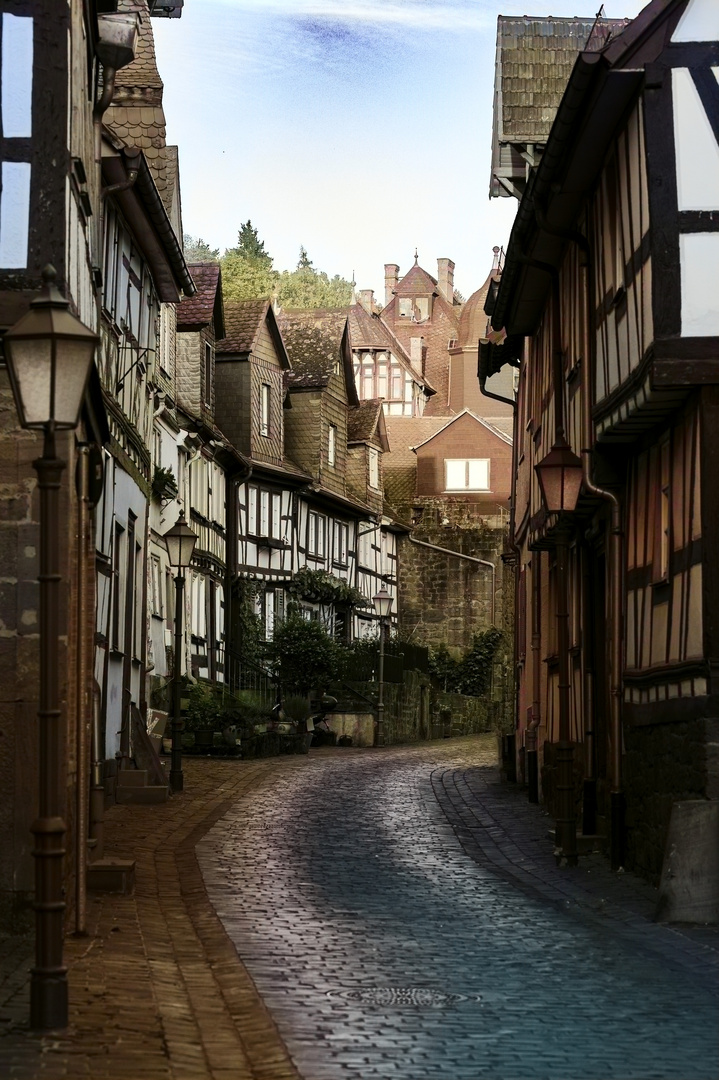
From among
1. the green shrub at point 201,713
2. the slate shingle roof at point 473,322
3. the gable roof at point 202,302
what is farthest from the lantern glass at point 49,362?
the slate shingle roof at point 473,322

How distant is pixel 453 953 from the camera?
1028 cm

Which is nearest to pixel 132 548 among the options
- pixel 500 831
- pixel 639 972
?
pixel 500 831

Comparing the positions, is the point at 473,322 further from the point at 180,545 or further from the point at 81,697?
the point at 81,697

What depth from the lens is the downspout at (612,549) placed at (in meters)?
14.7

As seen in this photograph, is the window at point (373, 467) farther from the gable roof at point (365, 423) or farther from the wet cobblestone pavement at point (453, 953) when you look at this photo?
the wet cobblestone pavement at point (453, 953)

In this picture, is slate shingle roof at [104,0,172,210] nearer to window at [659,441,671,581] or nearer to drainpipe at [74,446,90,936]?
window at [659,441,671,581]

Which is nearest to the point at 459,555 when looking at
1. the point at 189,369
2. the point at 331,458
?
the point at 331,458

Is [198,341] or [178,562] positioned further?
[198,341]

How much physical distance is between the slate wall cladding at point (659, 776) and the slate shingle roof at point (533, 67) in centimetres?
1119

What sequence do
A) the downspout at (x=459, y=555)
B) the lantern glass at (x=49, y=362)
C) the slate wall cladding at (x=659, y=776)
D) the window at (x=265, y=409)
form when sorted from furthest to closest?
the downspout at (x=459, y=555) < the window at (x=265, y=409) < the slate wall cladding at (x=659, y=776) < the lantern glass at (x=49, y=362)

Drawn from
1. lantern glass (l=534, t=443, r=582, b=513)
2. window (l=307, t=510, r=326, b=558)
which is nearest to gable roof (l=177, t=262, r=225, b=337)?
window (l=307, t=510, r=326, b=558)

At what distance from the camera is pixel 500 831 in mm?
18266

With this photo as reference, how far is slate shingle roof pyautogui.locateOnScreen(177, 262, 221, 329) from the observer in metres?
37.5

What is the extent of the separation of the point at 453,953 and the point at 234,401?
33.1 metres
